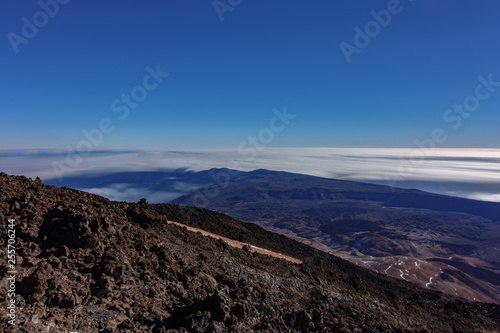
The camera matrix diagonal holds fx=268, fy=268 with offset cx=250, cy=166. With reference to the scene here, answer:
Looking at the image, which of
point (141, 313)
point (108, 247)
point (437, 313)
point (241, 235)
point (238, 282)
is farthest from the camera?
point (241, 235)

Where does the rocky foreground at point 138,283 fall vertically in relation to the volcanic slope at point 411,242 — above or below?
above

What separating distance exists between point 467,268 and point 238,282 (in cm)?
10977

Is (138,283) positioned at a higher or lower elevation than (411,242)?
higher

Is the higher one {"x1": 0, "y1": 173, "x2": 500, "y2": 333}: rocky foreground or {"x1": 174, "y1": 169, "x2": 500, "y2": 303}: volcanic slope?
{"x1": 0, "y1": 173, "x2": 500, "y2": 333}: rocky foreground

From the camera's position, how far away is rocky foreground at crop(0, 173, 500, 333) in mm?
6023

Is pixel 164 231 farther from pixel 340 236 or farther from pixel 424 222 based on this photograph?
pixel 424 222

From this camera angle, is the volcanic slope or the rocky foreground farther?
the volcanic slope

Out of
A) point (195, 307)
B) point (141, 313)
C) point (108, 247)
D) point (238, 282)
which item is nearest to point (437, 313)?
point (238, 282)

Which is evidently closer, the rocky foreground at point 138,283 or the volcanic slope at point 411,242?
the rocky foreground at point 138,283

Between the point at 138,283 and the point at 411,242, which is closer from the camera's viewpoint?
the point at 138,283

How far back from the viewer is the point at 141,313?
6.79m

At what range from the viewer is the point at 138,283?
766 centimetres

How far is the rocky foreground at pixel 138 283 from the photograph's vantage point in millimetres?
6023

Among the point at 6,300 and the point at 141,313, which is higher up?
the point at 6,300
